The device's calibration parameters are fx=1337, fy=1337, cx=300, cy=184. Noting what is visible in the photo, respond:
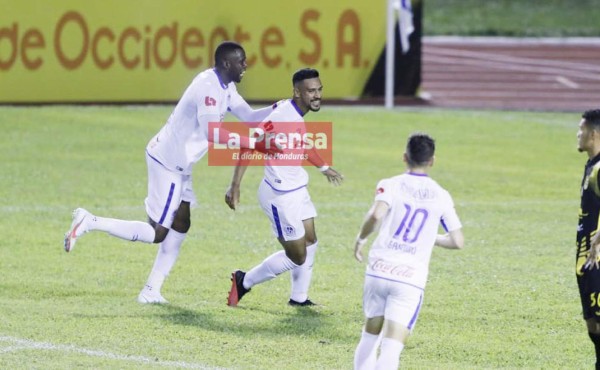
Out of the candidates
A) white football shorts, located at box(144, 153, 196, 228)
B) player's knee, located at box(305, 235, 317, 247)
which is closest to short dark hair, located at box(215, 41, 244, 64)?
white football shorts, located at box(144, 153, 196, 228)

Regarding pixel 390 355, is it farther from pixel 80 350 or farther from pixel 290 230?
pixel 290 230

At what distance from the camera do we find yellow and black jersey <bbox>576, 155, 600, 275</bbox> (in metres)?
8.88

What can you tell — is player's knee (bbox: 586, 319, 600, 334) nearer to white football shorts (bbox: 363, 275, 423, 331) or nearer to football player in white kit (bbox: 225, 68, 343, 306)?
white football shorts (bbox: 363, 275, 423, 331)

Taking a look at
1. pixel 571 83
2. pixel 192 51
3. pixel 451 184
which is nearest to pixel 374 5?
pixel 192 51

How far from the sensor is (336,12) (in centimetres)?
2847

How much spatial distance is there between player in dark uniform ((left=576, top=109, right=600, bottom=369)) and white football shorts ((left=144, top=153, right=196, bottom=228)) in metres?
4.04

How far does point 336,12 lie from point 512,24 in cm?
1591

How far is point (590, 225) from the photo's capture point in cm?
895

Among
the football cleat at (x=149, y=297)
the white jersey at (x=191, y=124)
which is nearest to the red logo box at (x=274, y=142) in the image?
the white jersey at (x=191, y=124)

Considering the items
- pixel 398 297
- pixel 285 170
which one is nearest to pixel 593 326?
pixel 398 297

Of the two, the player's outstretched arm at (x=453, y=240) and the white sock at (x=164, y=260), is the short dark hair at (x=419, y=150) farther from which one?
the white sock at (x=164, y=260)

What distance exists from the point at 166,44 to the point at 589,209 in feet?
62.9

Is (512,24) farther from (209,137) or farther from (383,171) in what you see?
(209,137)

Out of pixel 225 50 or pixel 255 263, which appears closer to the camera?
pixel 225 50
